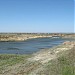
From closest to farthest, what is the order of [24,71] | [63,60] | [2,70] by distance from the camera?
[24,71]
[2,70]
[63,60]

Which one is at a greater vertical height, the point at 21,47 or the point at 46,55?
the point at 46,55

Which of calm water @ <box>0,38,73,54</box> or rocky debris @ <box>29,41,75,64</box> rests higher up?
rocky debris @ <box>29,41,75,64</box>

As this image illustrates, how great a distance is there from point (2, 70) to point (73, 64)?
565cm

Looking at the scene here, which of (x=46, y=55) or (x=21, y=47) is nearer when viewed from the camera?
(x=46, y=55)

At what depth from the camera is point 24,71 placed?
1541 centimetres

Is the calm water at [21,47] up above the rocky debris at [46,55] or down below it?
below

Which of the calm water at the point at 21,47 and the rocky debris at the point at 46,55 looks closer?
the rocky debris at the point at 46,55

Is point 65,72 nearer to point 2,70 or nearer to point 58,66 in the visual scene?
point 58,66

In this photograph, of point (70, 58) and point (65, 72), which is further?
point (70, 58)

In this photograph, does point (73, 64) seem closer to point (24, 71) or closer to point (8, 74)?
point (24, 71)


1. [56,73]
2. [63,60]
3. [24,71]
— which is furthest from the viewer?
[63,60]

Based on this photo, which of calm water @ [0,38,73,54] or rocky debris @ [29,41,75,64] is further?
calm water @ [0,38,73,54]

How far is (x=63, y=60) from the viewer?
18391 mm

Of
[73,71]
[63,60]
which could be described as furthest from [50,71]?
[63,60]
